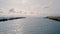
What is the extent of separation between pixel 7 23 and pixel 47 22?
48.3 feet

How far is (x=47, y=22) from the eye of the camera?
159 ft

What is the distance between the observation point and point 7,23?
46.0 m
